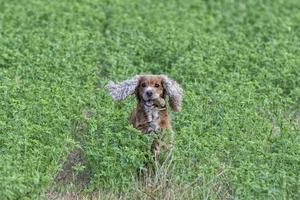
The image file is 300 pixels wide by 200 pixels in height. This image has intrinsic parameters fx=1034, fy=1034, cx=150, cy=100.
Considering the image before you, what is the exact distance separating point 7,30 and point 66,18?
3.83 feet

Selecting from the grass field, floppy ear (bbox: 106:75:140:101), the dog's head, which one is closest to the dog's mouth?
the dog's head

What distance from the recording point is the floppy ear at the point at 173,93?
8.51 meters

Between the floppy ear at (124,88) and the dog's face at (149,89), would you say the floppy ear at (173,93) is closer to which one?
the dog's face at (149,89)

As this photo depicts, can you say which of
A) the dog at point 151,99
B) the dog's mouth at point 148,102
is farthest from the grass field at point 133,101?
the dog's mouth at point 148,102

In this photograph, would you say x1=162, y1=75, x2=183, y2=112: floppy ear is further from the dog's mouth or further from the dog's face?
the dog's mouth

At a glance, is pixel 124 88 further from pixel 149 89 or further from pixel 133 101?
pixel 133 101

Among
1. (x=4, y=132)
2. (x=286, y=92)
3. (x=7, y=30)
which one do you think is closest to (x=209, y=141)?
(x=4, y=132)

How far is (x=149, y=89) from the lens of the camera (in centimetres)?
838

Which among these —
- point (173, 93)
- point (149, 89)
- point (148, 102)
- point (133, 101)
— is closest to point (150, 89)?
point (149, 89)

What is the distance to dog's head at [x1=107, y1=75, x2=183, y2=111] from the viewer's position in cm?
841

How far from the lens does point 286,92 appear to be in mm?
10430

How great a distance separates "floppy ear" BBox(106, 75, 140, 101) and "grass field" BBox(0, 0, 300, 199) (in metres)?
0.20

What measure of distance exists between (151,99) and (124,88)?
28cm

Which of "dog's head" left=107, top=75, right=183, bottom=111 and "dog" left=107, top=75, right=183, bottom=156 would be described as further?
"dog's head" left=107, top=75, right=183, bottom=111
